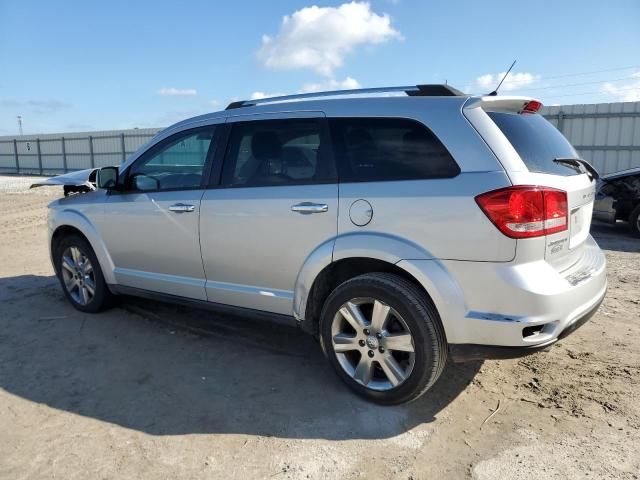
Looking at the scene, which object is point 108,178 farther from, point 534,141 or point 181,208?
point 534,141

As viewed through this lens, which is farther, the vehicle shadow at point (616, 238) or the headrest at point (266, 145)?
the vehicle shadow at point (616, 238)

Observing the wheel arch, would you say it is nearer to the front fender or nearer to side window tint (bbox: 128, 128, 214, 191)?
side window tint (bbox: 128, 128, 214, 191)

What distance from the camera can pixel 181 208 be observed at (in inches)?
158

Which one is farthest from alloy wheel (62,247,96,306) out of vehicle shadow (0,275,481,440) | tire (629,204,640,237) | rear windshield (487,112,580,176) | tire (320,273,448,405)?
tire (629,204,640,237)

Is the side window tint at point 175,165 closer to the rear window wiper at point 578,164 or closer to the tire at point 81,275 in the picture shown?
the tire at point 81,275

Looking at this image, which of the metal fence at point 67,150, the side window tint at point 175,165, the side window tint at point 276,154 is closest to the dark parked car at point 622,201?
the side window tint at point 276,154

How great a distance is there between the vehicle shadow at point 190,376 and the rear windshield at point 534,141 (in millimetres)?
1536

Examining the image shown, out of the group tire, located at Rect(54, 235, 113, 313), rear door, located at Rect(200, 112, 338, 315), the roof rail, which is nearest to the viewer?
the roof rail

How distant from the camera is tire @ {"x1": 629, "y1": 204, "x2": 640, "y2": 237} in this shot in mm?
8641

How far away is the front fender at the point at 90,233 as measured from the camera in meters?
4.72

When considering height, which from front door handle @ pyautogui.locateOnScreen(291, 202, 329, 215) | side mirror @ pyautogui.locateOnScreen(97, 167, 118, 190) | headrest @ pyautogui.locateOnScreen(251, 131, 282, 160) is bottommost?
front door handle @ pyautogui.locateOnScreen(291, 202, 329, 215)

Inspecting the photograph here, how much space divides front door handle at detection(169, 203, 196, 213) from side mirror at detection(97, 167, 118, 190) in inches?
32.0

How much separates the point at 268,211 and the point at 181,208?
2.92 ft

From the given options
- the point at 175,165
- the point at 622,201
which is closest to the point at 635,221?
the point at 622,201
